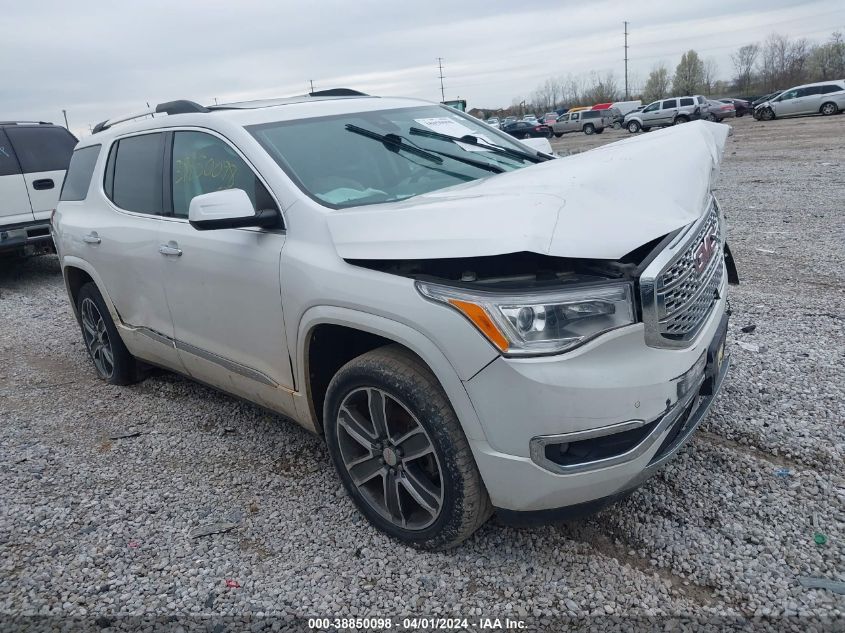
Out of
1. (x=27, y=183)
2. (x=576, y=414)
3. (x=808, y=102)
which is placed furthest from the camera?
(x=808, y=102)

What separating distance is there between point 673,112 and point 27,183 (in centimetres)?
3580

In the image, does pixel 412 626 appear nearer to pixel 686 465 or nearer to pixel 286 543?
pixel 286 543

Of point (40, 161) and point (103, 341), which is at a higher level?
point (40, 161)

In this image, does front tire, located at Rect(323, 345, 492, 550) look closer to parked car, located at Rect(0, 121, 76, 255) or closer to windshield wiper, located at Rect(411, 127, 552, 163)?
windshield wiper, located at Rect(411, 127, 552, 163)

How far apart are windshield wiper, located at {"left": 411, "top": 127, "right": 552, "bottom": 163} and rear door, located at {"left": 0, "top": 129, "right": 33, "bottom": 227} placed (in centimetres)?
718

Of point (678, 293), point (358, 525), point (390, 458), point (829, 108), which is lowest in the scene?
point (358, 525)

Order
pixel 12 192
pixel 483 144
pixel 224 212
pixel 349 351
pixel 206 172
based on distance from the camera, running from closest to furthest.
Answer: pixel 224 212, pixel 349 351, pixel 206 172, pixel 483 144, pixel 12 192

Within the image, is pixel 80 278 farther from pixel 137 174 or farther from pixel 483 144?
pixel 483 144

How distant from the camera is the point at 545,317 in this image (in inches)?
91.3

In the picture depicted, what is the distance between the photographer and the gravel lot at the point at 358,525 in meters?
2.59

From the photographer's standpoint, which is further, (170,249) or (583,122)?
(583,122)

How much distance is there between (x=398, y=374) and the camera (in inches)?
103

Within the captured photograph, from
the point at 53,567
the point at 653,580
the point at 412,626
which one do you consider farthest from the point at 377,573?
the point at 53,567

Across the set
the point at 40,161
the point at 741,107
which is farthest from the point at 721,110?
the point at 40,161
